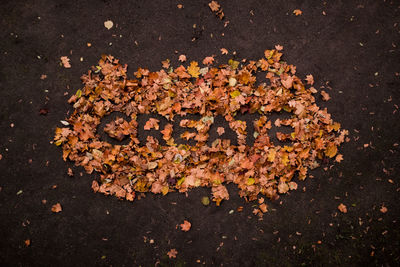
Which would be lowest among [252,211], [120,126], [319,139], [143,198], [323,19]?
[143,198]

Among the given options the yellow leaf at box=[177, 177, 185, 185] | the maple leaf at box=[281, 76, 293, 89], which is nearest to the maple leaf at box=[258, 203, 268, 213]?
the yellow leaf at box=[177, 177, 185, 185]

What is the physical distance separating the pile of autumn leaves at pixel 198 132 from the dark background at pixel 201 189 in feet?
0.58

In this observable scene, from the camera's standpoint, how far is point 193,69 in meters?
3.23

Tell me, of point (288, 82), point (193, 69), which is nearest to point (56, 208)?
point (193, 69)

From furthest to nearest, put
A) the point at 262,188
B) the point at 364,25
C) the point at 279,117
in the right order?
the point at 364,25 < the point at 279,117 < the point at 262,188

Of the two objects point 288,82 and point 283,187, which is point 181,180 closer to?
point 283,187

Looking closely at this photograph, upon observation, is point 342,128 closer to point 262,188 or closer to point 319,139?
point 319,139

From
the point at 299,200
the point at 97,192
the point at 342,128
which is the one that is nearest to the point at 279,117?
the point at 342,128

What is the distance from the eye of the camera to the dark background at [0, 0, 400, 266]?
306 centimetres

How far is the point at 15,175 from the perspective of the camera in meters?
3.12

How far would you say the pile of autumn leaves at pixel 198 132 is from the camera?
3004 millimetres

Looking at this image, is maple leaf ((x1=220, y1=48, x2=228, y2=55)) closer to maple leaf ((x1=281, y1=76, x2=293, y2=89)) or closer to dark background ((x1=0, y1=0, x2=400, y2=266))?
dark background ((x1=0, y1=0, x2=400, y2=266))

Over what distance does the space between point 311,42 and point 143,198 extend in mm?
3106

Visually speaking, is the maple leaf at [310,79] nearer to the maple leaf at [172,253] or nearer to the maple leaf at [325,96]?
the maple leaf at [325,96]
